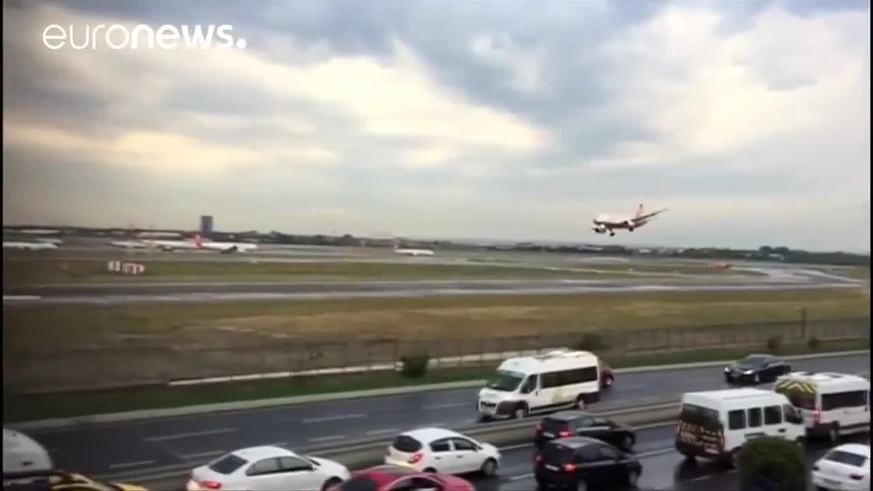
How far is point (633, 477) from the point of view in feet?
12.0

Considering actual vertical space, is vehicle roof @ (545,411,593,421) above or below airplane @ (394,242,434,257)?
below

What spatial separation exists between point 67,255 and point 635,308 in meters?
2.19

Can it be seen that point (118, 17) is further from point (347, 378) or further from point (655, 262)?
point (655, 262)

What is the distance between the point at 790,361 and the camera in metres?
3.89

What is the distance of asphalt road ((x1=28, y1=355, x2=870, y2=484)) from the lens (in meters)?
3.46

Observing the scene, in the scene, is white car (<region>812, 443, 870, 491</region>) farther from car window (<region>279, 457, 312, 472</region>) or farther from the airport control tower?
the airport control tower

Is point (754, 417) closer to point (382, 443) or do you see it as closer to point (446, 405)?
point (446, 405)

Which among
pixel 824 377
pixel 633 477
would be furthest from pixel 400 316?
pixel 824 377

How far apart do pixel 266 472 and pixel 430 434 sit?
603mm

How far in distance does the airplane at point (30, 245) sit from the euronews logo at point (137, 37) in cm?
71

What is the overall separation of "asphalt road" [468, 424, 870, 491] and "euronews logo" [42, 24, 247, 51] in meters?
1.85

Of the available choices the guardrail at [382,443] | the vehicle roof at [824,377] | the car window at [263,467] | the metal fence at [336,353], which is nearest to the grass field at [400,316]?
the metal fence at [336,353]

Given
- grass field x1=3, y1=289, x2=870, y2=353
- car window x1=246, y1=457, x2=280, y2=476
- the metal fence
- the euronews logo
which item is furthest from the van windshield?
the euronews logo

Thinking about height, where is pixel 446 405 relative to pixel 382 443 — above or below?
above
